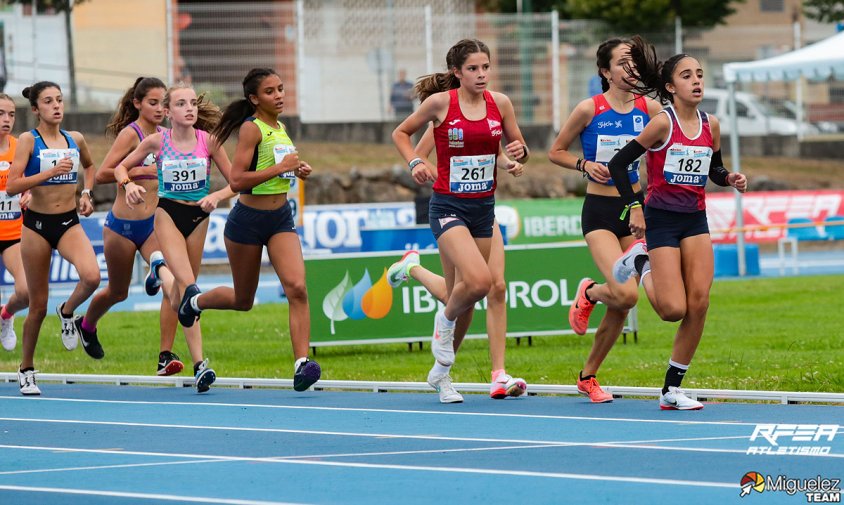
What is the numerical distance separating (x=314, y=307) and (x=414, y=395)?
3710 mm

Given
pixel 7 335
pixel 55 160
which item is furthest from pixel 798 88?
pixel 55 160

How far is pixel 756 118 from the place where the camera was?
36906 millimetres

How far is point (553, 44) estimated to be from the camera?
3173 centimetres

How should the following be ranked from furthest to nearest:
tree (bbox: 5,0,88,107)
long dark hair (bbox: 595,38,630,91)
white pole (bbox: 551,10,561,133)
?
white pole (bbox: 551,10,561,133) → tree (bbox: 5,0,88,107) → long dark hair (bbox: 595,38,630,91)

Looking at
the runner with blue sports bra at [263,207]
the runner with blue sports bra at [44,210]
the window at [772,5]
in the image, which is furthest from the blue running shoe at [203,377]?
the window at [772,5]

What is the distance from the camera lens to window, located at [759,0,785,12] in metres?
47.9

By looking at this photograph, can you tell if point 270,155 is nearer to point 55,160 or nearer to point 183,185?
point 183,185

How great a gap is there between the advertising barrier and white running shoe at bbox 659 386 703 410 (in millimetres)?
5330

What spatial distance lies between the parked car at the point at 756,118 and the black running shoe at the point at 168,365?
82.0 feet

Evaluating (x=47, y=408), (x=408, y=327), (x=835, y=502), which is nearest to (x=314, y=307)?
(x=408, y=327)

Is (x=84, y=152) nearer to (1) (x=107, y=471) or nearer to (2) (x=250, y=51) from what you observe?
(1) (x=107, y=471)

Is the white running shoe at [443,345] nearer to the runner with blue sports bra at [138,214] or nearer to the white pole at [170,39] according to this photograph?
the runner with blue sports bra at [138,214]

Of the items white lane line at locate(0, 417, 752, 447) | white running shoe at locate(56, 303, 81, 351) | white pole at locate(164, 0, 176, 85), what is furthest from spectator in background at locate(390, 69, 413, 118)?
white lane line at locate(0, 417, 752, 447)

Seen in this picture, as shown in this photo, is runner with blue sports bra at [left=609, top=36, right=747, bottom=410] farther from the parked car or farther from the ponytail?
the parked car
